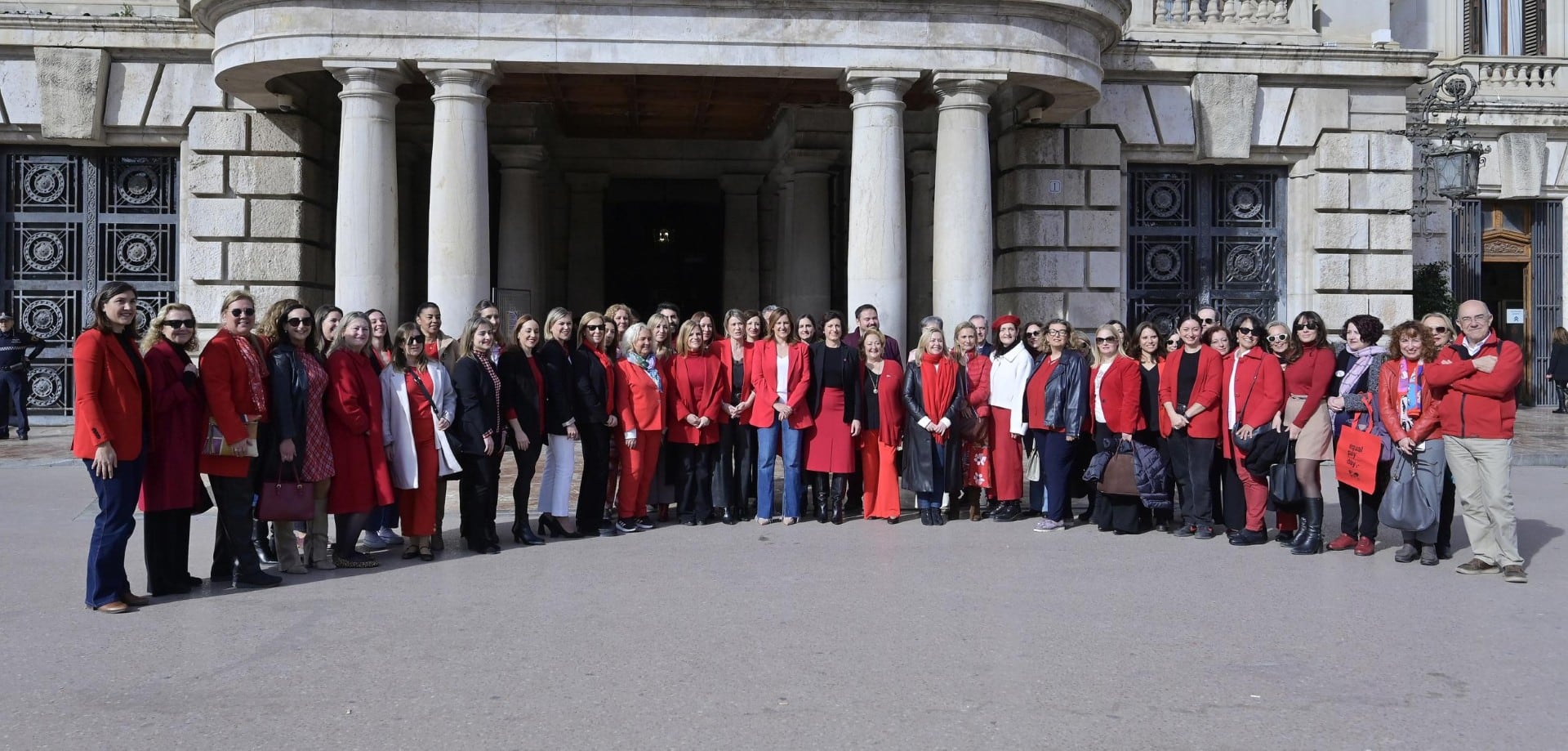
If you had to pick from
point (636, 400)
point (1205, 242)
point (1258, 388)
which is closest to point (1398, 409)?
point (1258, 388)

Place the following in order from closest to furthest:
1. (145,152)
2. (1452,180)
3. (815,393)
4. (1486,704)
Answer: (1486,704) < (815,393) < (145,152) < (1452,180)

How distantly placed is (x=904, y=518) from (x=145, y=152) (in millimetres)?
11671

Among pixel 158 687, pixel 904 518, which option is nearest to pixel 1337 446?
pixel 904 518

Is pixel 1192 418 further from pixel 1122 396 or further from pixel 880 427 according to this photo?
pixel 880 427

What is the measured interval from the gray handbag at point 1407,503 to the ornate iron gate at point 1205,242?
31.8 ft

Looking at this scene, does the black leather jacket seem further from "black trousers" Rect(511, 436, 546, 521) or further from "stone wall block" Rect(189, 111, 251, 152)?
"stone wall block" Rect(189, 111, 251, 152)

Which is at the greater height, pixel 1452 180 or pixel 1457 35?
pixel 1457 35

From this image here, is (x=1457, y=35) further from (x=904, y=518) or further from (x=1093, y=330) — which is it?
(x=904, y=518)

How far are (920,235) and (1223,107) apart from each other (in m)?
4.52

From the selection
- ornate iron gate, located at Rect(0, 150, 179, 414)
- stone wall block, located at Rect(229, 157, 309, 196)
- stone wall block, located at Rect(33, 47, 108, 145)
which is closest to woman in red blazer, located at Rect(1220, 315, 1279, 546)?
stone wall block, located at Rect(229, 157, 309, 196)

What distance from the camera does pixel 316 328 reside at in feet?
28.1

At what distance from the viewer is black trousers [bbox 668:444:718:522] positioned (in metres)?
10.6

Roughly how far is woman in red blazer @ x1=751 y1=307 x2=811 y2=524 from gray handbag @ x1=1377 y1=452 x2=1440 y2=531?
434cm

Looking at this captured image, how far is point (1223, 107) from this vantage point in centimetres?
1756
